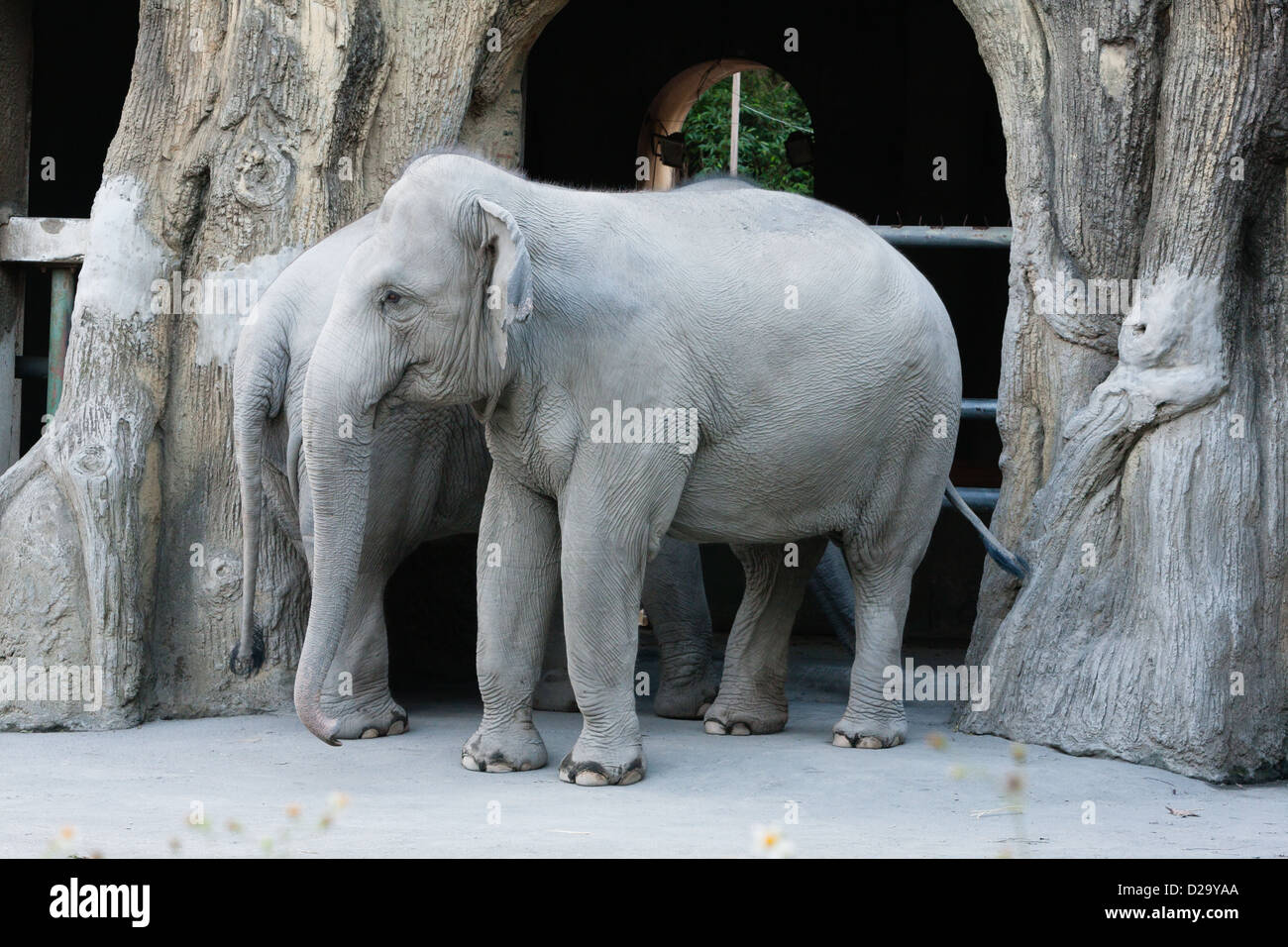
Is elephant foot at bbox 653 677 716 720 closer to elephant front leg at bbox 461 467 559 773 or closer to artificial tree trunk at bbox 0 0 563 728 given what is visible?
elephant front leg at bbox 461 467 559 773

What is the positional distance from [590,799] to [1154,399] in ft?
8.55

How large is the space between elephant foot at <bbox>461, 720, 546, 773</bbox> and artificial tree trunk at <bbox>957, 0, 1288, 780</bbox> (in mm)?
1839

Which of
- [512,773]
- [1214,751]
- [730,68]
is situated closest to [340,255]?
[512,773]

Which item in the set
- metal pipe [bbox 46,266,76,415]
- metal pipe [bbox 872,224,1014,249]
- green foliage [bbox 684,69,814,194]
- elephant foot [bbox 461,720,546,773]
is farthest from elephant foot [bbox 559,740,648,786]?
green foliage [bbox 684,69,814,194]

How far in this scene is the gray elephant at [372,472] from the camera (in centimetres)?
585

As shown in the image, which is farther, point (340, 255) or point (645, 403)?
point (340, 255)

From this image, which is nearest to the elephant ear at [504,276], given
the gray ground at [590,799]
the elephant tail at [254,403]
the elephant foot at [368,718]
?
the elephant tail at [254,403]

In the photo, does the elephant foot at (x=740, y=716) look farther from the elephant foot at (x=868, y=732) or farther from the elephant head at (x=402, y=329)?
the elephant head at (x=402, y=329)

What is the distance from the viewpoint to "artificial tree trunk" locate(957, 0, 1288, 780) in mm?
5910

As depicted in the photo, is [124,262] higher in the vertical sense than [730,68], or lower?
lower

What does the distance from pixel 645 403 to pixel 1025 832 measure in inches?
67.7

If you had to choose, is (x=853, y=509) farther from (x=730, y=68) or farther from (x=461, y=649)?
(x=730, y=68)

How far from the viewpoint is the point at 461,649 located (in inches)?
303

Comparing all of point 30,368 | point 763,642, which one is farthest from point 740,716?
point 30,368
